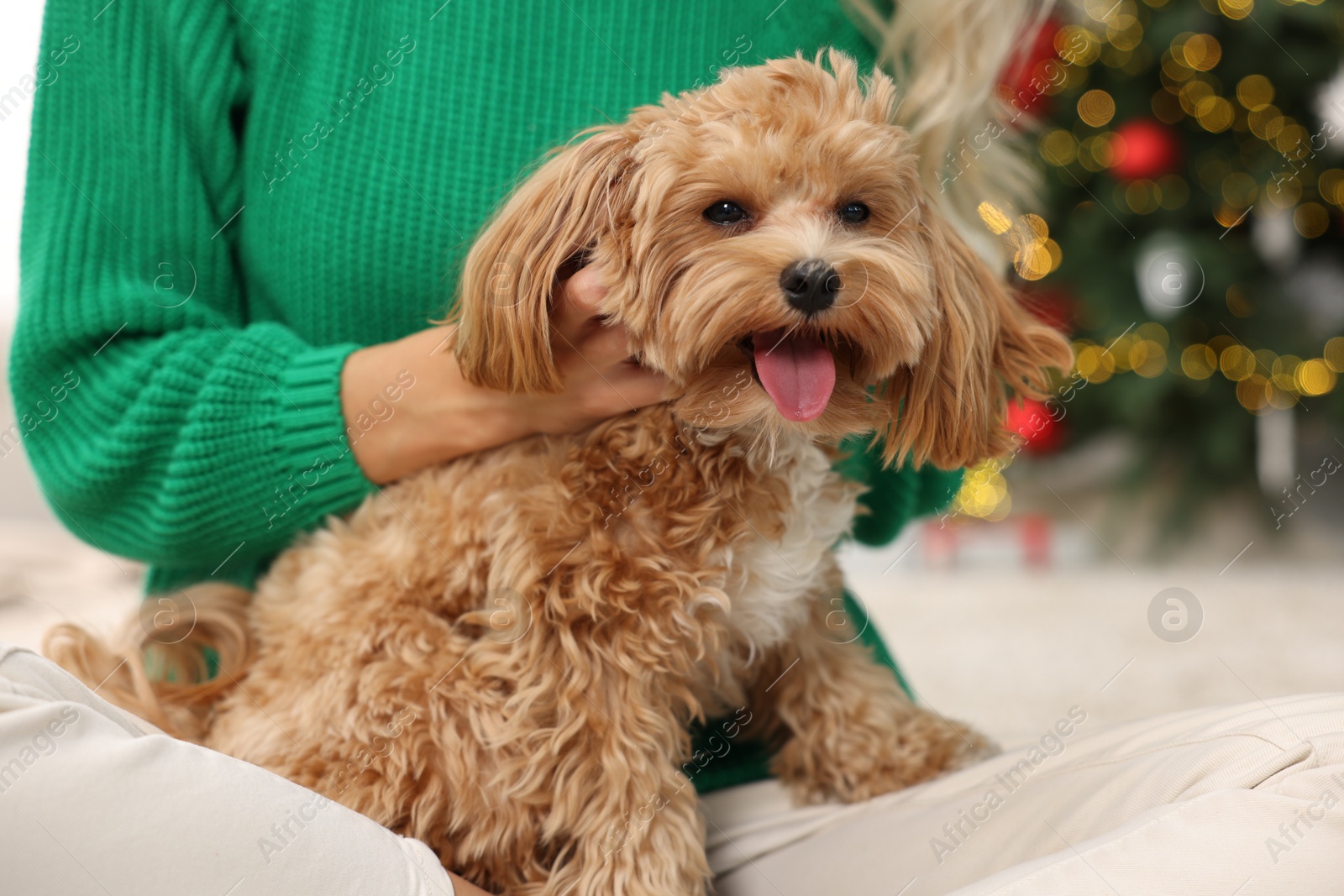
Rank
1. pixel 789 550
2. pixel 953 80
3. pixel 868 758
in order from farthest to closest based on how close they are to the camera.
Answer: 1. pixel 953 80
2. pixel 868 758
3. pixel 789 550

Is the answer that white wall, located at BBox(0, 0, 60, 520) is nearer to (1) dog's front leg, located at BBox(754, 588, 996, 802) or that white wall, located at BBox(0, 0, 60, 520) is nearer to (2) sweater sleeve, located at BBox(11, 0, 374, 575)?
(2) sweater sleeve, located at BBox(11, 0, 374, 575)

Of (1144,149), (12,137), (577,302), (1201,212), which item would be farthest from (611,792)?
(1201,212)

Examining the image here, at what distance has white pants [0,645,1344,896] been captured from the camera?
2.48 feet

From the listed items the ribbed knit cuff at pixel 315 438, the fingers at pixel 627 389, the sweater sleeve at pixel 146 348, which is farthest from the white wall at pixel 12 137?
the fingers at pixel 627 389

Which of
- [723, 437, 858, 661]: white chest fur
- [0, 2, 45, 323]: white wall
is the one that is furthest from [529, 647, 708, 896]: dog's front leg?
[0, 2, 45, 323]: white wall

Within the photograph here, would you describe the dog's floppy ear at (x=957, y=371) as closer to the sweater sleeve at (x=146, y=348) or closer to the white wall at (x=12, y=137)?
the sweater sleeve at (x=146, y=348)

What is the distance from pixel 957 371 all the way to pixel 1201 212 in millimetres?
2701

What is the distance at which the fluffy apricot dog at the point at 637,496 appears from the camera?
97 centimetres

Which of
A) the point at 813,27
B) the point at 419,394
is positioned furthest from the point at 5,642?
the point at 813,27

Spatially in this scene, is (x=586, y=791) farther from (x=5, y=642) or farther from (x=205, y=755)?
(x=5, y=642)

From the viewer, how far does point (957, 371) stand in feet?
3.55

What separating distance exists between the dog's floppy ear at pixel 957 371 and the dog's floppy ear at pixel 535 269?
0.34 meters

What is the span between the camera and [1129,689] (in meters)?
2.48

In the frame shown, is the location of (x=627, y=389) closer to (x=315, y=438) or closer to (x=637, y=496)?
(x=637, y=496)
